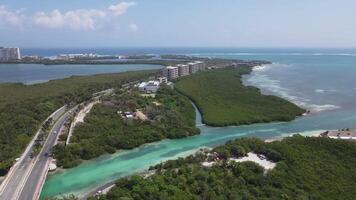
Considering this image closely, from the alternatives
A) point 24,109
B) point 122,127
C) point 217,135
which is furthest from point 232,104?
point 24,109

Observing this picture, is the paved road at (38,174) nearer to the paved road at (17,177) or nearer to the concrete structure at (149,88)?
the paved road at (17,177)

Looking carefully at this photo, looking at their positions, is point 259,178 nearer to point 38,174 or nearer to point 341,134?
point 38,174

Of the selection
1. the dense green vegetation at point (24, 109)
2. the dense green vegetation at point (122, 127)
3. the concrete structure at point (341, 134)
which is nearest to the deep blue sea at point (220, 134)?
the dense green vegetation at point (122, 127)

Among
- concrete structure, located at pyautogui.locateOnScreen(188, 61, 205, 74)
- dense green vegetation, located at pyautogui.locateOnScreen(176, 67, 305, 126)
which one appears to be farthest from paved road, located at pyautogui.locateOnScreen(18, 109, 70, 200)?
concrete structure, located at pyautogui.locateOnScreen(188, 61, 205, 74)

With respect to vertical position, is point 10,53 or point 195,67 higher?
point 10,53

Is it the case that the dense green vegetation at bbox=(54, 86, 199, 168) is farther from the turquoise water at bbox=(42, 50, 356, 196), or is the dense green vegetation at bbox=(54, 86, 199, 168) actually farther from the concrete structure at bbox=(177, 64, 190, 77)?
the concrete structure at bbox=(177, 64, 190, 77)
